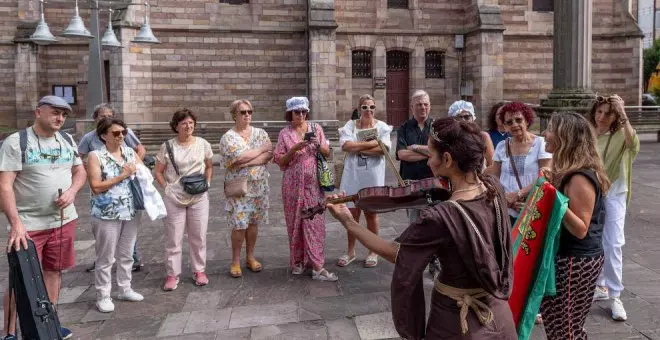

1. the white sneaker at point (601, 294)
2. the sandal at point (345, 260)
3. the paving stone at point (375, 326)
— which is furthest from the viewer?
the sandal at point (345, 260)

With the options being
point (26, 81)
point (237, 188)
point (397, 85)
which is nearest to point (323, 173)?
point (237, 188)

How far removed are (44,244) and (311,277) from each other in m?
2.74

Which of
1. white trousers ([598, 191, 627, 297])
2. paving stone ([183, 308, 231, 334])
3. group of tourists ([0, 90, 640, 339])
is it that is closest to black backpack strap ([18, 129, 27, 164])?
group of tourists ([0, 90, 640, 339])

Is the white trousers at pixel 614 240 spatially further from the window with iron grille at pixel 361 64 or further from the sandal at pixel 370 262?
the window with iron grille at pixel 361 64

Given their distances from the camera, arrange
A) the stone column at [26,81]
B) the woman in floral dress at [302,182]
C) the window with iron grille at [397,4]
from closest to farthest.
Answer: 1. the woman in floral dress at [302,182]
2. the stone column at [26,81]
3. the window with iron grille at [397,4]

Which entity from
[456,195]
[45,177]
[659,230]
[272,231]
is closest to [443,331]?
[456,195]

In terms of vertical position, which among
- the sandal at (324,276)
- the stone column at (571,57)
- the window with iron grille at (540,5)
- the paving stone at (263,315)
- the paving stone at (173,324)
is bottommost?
the paving stone at (173,324)

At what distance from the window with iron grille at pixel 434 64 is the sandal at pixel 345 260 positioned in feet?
60.3

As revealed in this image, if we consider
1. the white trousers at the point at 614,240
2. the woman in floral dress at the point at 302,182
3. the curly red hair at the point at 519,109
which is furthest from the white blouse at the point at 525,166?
the woman in floral dress at the point at 302,182

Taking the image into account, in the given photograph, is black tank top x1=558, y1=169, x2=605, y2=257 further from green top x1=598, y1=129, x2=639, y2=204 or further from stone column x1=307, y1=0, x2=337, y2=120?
stone column x1=307, y1=0, x2=337, y2=120

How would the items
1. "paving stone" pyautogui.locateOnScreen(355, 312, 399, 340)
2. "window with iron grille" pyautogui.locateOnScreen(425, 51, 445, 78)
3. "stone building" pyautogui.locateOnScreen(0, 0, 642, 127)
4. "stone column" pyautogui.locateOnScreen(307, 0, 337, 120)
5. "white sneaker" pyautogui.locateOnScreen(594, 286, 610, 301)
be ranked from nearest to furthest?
"paving stone" pyautogui.locateOnScreen(355, 312, 399, 340) < "white sneaker" pyautogui.locateOnScreen(594, 286, 610, 301) < "stone column" pyautogui.locateOnScreen(307, 0, 337, 120) < "stone building" pyautogui.locateOnScreen(0, 0, 642, 127) < "window with iron grille" pyautogui.locateOnScreen(425, 51, 445, 78)

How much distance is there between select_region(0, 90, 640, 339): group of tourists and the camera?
2.68 metres

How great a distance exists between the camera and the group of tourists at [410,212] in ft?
8.80

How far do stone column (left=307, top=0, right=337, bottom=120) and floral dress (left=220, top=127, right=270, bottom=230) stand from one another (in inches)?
595
